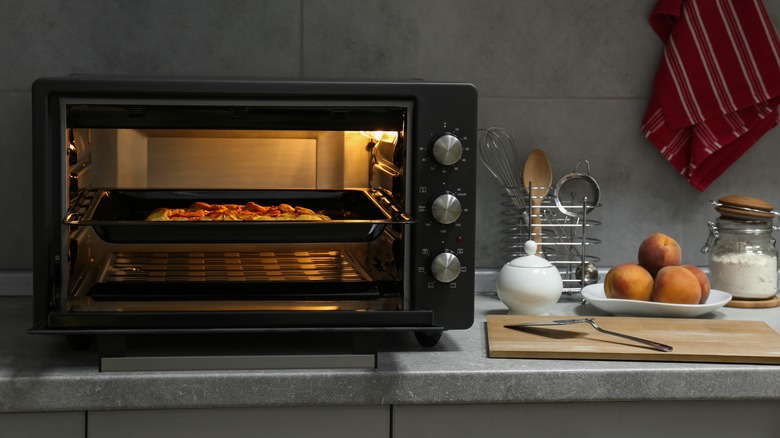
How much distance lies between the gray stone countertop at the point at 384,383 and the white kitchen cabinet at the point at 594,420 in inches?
0.9

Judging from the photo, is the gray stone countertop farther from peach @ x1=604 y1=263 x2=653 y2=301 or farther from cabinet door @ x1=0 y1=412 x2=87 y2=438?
peach @ x1=604 y1=263 x2=653 y2=301

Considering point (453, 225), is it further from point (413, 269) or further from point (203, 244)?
point (203, 244)

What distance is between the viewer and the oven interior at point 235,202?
1147 millimetres

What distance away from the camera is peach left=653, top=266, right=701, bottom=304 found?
142cm

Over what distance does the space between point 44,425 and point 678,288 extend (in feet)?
3.12

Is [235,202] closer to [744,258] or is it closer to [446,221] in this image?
[446,221]

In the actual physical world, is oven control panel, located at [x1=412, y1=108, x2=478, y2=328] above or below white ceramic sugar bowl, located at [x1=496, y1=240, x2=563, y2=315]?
above

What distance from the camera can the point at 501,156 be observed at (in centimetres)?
170

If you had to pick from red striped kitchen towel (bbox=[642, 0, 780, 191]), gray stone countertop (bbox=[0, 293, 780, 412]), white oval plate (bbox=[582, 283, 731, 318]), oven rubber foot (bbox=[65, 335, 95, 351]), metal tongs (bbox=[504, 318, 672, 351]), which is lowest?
gray stone countertop (bbox=[0, 293, 780, 412])

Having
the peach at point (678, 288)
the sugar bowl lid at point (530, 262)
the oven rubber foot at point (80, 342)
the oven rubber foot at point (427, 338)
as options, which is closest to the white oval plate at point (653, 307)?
the peach at point (678, 288)

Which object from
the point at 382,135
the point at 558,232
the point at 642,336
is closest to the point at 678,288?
the point at 642,336

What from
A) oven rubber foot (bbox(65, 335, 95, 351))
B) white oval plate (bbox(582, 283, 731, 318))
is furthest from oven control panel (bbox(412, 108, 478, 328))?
oven rubber foot (bbox(65, 335, 95, 351))

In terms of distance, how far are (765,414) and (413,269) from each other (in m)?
0.51

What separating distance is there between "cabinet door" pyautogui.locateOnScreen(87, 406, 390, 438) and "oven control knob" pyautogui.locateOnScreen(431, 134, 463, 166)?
0.33 m
